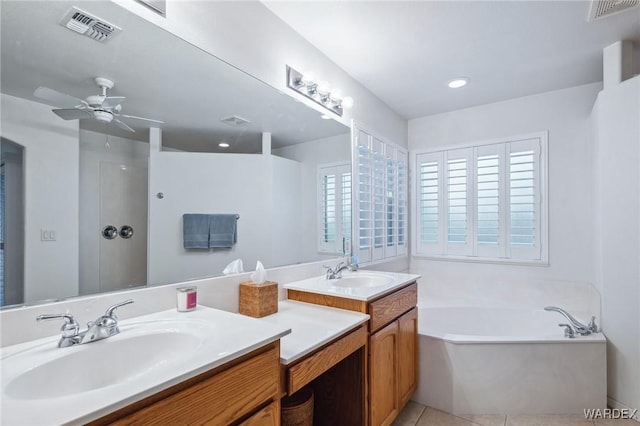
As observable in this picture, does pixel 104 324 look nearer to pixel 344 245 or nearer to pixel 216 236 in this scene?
pixel 216 236

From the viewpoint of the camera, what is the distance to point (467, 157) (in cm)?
314

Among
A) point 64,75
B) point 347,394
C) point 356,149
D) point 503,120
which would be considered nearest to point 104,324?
point 64,75

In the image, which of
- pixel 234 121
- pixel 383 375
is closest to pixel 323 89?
pixel 234 121

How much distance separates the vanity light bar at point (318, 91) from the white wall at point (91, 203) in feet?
3.65

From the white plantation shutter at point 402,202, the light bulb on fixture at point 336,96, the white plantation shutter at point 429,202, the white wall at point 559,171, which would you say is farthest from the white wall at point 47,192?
the white wall at point 559,171

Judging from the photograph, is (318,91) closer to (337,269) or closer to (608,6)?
(337,269)

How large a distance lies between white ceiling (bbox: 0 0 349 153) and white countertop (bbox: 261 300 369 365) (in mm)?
865

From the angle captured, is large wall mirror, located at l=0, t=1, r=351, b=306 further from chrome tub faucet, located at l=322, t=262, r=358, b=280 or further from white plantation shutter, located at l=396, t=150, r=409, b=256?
white plantation shutter, located at l=396, t=150, r=409, b=256

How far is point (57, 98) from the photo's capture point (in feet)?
3.30

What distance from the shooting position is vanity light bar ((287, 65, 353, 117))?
192 cm

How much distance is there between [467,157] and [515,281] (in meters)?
1.24

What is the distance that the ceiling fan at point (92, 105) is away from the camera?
39.2 inches

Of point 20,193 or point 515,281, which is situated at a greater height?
point 20,193

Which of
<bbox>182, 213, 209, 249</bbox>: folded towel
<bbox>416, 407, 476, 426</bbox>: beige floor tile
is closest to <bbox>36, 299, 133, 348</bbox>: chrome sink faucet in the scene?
<bbox>182, 213, 209, 249</bbox>: folded towel
